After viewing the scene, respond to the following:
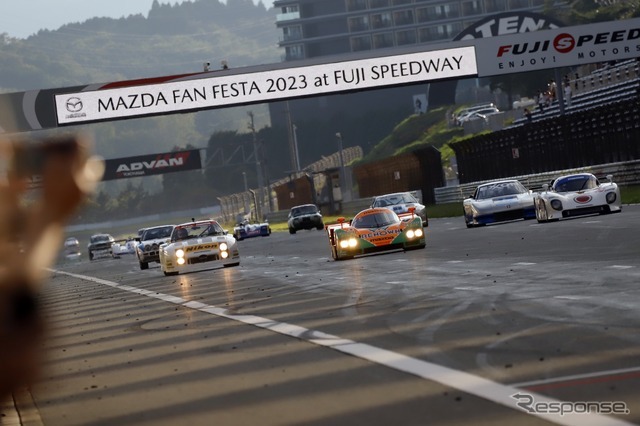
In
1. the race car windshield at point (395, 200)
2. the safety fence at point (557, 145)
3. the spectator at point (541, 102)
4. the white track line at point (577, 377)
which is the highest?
the spectator at point (541, 102)

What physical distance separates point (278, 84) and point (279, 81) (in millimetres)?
106

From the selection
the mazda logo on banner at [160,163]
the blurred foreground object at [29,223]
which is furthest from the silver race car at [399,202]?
the mazda logo on banner at [160,163]

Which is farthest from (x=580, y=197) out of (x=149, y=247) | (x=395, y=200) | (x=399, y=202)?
(x=149, y=247)

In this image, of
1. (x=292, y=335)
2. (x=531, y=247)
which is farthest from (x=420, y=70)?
(x=292, y=335)

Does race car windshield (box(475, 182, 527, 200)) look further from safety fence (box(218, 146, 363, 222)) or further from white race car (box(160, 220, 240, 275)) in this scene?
safety fence (box(218, 146, 363, 222))

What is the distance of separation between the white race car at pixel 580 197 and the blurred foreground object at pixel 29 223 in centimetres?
3023

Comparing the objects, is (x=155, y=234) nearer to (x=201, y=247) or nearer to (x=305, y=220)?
(x=201, y=247)

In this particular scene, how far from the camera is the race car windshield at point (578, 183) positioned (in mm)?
31922

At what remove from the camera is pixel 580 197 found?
3177 cm

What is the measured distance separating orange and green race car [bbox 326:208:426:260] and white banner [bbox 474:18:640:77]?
19.6 m

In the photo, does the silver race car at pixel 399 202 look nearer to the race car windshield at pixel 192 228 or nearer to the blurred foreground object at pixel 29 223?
the race car windshield at pixel 192 228

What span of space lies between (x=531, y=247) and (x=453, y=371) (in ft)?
51.1

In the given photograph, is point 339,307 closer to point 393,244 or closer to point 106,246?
point 393,244

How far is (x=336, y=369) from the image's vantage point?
9070 millimetres
